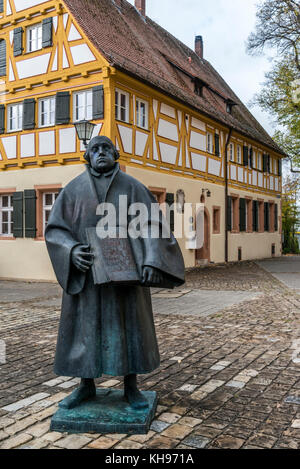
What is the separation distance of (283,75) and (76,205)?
19359 millimetres

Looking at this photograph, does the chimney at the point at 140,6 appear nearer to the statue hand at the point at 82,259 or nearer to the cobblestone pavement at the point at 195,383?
→ the cobblestone pavement at the point at 195,383

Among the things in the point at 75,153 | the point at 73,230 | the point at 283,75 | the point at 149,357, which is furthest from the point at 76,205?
the point at 283,75

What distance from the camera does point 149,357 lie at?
10.7 feet

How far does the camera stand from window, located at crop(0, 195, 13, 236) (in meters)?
15.0

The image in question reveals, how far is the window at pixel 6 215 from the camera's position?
15.0 m

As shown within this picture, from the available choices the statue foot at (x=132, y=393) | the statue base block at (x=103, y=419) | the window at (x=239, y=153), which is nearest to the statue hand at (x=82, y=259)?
the statue foot at (x=132, y=393)

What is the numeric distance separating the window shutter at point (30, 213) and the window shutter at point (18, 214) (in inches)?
9.4

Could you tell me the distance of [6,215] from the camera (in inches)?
601

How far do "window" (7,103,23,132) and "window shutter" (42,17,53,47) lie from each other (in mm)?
1969

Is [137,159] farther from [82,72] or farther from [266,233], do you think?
[266,233]

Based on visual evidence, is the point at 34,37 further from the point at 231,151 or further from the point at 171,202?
the point at 231,151

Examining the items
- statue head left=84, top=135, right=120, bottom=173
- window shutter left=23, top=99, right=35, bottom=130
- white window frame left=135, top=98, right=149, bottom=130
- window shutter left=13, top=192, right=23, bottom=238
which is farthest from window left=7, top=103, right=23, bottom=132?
statue head left=84, top=135, right=120, bottom=173

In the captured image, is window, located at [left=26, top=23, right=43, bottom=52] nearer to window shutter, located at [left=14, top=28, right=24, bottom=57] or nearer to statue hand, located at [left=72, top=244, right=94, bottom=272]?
window shutter, located at [left=14, top=28, right=24, bottom=57]

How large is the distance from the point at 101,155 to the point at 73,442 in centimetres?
187
